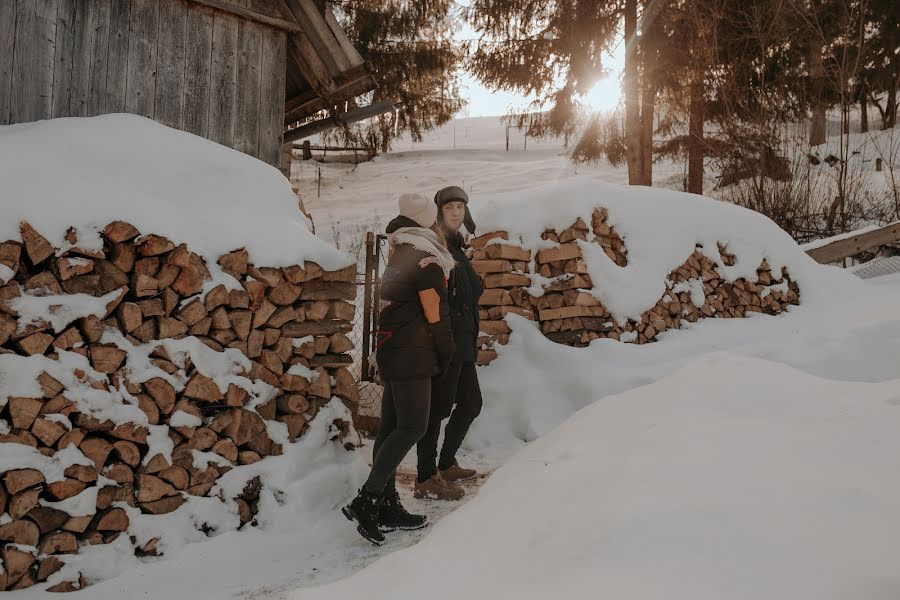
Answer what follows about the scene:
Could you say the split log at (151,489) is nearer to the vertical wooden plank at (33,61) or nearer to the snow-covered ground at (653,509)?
the snow-covered ground at (653,509)

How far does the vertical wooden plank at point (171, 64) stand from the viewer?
5238 millimetres

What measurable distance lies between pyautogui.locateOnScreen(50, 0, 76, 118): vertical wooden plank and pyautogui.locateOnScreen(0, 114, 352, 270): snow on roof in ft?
3.02

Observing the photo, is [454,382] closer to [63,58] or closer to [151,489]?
[151,489]

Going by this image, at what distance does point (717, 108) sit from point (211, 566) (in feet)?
36.6

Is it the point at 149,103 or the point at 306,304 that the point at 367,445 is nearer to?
the point at 306,304

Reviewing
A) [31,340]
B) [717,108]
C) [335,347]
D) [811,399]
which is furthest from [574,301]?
[717,108]

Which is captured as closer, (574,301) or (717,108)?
(574,301)

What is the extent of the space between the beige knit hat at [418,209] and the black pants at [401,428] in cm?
84

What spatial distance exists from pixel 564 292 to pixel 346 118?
280 cm

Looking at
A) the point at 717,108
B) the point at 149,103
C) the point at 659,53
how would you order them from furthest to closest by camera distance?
the point at 717,108 < the point at 659,53 < the point at 149,103

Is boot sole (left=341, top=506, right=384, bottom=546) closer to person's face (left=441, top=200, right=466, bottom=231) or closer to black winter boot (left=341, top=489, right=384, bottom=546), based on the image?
black winter boot (left=341, top=489, right=384, bottom=546)

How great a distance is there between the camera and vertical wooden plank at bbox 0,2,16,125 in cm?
452

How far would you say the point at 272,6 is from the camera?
5.88m

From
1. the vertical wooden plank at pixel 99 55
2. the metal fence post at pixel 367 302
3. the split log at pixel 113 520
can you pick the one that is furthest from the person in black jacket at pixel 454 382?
the vertical wooden plank at pixel 99 55
